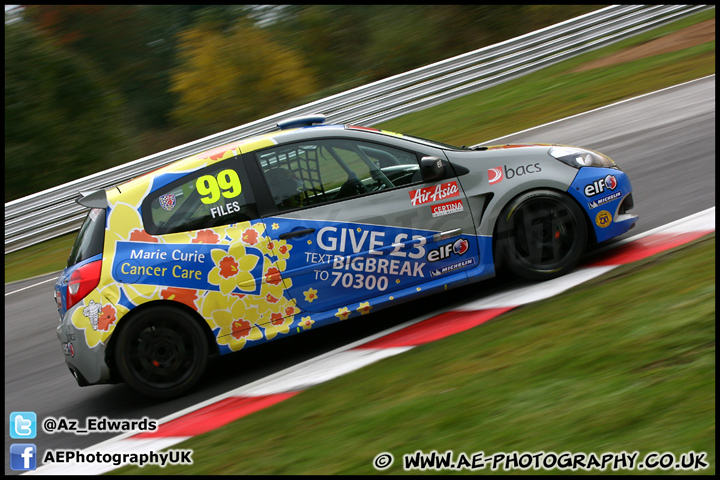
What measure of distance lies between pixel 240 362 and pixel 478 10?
17.8 m

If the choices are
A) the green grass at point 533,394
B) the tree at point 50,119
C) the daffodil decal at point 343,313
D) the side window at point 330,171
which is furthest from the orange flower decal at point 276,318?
the tree at point 50,119

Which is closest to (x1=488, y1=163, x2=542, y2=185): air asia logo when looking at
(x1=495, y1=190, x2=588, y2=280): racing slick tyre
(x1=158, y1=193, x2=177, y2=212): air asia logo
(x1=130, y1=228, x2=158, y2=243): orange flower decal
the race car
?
the race car

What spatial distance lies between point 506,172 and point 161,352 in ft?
10.0

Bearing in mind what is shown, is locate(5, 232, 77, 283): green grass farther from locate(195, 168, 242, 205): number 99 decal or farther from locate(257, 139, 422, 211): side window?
locate(257, 139, 422, 211): side window

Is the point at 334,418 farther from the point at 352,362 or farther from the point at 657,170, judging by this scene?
the point at 657,170

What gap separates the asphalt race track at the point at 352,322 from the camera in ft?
19.3

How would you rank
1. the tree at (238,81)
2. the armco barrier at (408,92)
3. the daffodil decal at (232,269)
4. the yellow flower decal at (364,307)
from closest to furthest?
the daffodil decal at (232,269), the yellow flower decal at (364,307), the armco barrier at (408,92), the tree at (238,81)

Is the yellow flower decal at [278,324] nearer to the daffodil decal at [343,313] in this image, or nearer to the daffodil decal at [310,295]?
the daffodil decal at [310,295]

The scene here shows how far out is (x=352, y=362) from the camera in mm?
5500

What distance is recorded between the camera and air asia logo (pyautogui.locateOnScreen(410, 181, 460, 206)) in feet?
19.2

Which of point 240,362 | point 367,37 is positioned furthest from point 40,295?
point 367,37

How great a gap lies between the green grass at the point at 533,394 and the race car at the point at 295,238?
2.14ft

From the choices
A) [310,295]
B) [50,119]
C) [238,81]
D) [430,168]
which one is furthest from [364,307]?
[238,81]

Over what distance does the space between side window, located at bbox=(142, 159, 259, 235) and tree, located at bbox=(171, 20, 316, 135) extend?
18.0 metres
